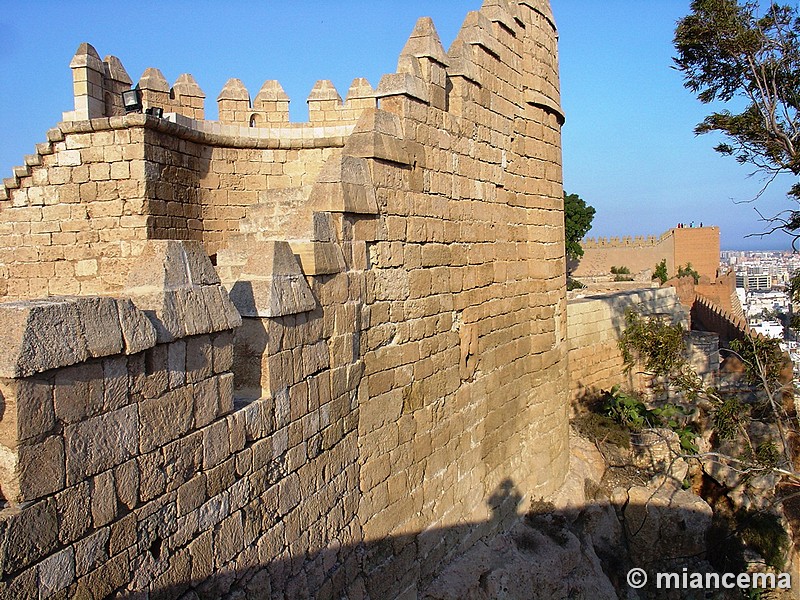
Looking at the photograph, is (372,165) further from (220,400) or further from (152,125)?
(152,125)

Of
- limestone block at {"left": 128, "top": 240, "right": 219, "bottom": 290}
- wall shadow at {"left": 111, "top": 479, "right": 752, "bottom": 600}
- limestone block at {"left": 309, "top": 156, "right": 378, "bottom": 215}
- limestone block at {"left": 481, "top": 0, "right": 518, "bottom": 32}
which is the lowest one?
wall shadow at {"left": 111, "top": 479, "right": 752, "bottom": 600}

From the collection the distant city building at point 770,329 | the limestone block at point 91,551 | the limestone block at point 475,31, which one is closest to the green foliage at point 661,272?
the distant city building at point 770,329

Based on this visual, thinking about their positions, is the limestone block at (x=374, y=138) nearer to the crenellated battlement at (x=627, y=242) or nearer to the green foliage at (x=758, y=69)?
the green foliage at (x=758, y=69)

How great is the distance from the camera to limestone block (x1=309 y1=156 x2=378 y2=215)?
15.7ft

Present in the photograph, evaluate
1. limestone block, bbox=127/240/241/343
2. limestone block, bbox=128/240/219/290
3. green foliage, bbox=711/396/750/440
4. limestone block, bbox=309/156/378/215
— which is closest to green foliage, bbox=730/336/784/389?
green foliage, bbox=711/396/750/440

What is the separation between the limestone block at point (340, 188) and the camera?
478 cm

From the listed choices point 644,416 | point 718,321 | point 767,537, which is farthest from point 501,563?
point 718,321

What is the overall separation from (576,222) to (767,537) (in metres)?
32.6

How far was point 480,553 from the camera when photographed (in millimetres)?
6664

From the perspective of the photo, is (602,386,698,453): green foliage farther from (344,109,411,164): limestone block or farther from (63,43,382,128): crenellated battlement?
(344,109,411,164): limestone block

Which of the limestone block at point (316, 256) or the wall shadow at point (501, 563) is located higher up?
the limestone block at point (316, 256)

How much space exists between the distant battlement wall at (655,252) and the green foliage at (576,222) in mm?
896

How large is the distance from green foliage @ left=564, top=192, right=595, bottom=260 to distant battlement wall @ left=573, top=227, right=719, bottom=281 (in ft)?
2.94

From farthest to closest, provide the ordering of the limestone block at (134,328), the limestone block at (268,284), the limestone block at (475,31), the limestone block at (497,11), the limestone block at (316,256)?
the limestone block at (497,11)
the limestone block at (475,31)
the limestone block at (316,256)
the limestone block at (268,284)
the limestone block at (134,328)
